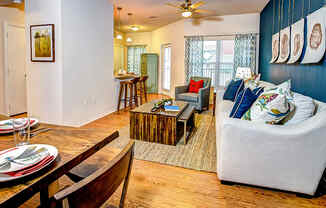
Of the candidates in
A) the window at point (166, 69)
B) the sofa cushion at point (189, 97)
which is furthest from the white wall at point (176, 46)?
the sofa cushion at point (189, 97)

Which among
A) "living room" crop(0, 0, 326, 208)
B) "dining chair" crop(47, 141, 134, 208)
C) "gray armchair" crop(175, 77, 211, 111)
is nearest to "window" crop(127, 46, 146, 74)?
"living room" crop(0, 0, 326, 208)

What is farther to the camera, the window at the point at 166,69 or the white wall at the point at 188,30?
the window at the point at 166,69

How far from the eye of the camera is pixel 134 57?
9.79 meters

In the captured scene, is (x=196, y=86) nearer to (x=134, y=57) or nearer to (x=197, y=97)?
(x=197, y=97)

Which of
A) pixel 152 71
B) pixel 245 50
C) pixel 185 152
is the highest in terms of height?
pixel 245 50

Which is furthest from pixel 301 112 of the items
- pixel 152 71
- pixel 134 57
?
pixel 134 57

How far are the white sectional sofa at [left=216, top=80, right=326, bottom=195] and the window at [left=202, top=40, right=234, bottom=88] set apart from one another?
4594 mm

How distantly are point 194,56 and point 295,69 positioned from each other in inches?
146

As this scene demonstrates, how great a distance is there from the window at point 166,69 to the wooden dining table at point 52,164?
7.10 meters

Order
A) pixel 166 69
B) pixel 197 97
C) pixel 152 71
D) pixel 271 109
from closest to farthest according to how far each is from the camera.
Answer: pixel 271 109
pixel 197 97
pixel 166 69
pixel 152 71

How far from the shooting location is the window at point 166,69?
843 cm

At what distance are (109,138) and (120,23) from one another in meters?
7.27

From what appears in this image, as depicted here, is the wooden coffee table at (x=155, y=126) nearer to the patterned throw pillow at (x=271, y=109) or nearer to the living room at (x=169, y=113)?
the living room at (x=169, y=113)

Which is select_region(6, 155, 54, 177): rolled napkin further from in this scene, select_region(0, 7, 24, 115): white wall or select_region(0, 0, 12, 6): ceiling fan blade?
select_region(0, 7, 24, 115): white wall
